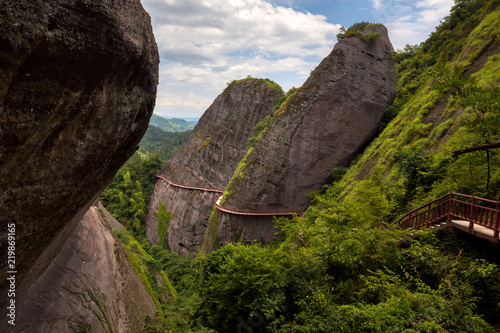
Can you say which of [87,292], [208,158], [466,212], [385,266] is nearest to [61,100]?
[87,292]

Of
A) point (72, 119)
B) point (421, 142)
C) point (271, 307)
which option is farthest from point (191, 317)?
point (421, 142)

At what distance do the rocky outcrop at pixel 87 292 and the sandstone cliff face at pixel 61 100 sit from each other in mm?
2372

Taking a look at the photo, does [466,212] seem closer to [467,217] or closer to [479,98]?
[467,217]

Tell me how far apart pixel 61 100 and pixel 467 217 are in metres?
9.98

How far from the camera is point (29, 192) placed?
439cm

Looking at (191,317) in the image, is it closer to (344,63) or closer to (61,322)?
(61,322)

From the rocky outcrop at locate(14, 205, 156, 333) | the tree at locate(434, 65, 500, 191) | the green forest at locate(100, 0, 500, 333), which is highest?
the tree at locate(434, 65, 500, 191)

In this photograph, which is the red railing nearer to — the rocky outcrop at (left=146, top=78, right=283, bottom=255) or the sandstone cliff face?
the sandstone cliff face

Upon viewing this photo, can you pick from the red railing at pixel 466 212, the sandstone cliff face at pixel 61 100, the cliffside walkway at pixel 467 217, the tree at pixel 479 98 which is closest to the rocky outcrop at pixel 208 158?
the red railing at pixel 466 212

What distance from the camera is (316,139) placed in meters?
23.0

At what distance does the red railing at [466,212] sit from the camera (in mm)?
6512

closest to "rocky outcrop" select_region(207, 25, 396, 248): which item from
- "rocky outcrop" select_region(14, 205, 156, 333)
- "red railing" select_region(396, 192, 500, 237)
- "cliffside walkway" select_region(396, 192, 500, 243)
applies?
"rocky outcrop" select_region(14, 205, 156, 333)

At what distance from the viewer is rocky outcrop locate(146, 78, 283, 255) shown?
3322 centimetres

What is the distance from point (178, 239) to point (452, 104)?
30280mm
